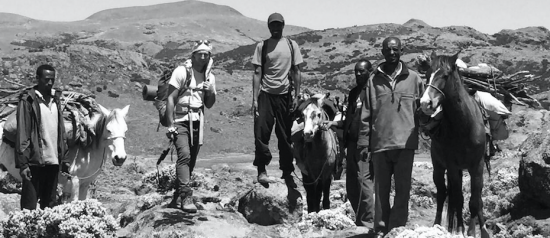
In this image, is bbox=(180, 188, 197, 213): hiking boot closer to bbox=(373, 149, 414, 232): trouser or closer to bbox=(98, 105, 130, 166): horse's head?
bbox=(98, 105, 130, 166): horse's head

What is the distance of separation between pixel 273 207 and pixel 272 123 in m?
1.72

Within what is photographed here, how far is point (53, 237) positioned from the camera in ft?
26.1

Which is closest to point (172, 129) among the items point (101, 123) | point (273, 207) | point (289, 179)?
point (101, 123)

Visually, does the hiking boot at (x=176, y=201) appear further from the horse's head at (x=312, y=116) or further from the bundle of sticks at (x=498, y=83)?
the bundle of sticks at (x=498, y=83)

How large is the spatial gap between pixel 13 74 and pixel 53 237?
37.7m

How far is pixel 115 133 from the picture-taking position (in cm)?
964

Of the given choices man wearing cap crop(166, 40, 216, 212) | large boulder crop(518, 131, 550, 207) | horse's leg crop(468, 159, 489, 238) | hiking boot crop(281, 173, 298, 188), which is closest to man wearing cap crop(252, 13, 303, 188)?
hiking boot crop(281, 173, 298, 188)

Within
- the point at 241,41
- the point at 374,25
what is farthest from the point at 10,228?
the point at 241,41

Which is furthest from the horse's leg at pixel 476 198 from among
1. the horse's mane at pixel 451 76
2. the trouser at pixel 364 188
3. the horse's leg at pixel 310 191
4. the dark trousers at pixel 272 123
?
the horse's leg at pixel 310 191

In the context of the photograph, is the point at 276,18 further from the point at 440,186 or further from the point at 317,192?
the point at 317,192

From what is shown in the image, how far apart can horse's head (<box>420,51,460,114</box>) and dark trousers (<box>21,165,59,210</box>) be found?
4.12m

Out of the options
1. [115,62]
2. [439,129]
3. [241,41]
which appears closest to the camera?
[439,129]

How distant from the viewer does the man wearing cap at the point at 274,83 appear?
948 centimetres

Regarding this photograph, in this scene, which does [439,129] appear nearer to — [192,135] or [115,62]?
[192,135]
